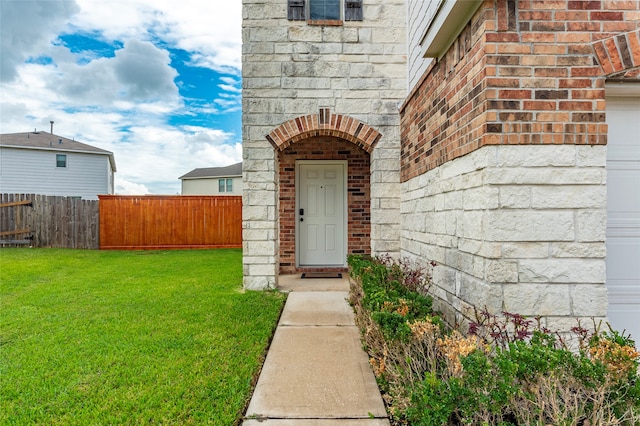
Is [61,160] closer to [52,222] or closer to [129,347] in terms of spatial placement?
[52,222]

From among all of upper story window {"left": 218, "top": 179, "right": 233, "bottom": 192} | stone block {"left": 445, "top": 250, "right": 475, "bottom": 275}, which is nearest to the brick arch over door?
stone block {"left": 445, "top": 250, "right": 475, "bottom": 275}

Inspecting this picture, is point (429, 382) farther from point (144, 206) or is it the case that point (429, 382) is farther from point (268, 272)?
point (144, 206)

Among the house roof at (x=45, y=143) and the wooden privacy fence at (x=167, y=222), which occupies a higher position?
the house roof at (x=45, y=143)

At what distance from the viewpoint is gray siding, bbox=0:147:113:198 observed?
17469 millimetres

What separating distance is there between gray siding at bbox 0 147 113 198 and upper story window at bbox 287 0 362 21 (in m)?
17.8

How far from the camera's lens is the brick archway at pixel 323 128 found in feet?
17.7

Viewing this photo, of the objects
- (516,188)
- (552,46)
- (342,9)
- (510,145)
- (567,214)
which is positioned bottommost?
(567,214)

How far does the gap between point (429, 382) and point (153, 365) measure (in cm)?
228

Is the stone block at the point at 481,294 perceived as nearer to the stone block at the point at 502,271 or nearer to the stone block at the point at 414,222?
the stone block at the point at 502,271

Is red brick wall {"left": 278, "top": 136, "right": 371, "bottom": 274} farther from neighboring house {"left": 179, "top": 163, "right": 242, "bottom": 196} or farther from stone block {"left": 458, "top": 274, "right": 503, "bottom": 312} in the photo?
neighboring house {"left": 179, "top": 163, "right": 242, "bottom": 196}

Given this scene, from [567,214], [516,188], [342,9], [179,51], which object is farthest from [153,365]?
[179,51]

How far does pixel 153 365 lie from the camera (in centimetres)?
288

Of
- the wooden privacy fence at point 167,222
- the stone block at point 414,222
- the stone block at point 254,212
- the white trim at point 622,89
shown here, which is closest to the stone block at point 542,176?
the white trim at point 622,89

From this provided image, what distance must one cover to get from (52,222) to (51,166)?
887 cm
